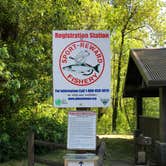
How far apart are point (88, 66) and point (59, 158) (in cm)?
746

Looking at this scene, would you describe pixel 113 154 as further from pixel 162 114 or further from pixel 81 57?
pixel 81 57

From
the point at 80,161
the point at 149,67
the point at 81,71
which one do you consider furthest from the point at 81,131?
the point at 149,67

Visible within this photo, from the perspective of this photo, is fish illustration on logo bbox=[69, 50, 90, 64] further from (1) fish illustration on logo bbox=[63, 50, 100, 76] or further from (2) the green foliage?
(2) the green foliage

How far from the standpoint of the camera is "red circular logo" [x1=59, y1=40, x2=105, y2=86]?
5.58 metres

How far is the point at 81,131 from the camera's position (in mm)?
5492

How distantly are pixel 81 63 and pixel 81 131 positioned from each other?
35.9 inches

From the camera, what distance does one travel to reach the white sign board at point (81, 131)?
17.9 feet

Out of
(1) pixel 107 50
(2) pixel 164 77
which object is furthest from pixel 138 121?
(1) pixel 107 50

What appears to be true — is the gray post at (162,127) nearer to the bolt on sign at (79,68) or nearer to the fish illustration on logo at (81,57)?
the bolt on sign at (79,68)

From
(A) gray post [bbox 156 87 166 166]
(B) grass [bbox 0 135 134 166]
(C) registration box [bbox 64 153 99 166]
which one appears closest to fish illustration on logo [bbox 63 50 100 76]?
(C) registration box [bbox 64 153 99 166]

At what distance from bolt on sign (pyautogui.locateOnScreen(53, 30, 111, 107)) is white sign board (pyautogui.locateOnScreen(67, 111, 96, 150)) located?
15cm

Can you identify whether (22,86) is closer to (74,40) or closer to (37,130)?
(37,130)

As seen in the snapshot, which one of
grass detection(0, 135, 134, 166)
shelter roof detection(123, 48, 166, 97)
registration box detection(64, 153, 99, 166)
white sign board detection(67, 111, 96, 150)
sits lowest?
grass detection(0, 135, 134, 166)

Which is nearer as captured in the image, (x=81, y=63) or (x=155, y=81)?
(x=81, y=63)
